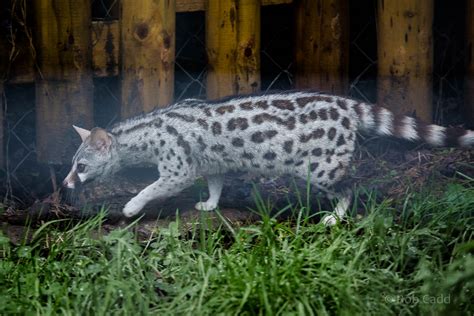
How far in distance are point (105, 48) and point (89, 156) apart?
24.1 inches

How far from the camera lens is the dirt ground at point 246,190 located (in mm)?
5188

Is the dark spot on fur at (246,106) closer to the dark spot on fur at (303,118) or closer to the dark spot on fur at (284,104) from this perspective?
the dark spot on fur at (284,104)

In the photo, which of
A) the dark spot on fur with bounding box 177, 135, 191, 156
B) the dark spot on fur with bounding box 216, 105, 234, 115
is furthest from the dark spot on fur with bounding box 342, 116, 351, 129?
the dark spot on fur with bounding box 177, 135, 191, 156

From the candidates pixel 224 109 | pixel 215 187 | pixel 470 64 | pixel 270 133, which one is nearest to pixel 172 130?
pixel 224 109

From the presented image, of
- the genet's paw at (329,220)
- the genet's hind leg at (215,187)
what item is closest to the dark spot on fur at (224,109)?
the genet's hind leg at (215,187)

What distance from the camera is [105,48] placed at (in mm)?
5539

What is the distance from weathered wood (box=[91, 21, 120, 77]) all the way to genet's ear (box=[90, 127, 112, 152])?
40 centimetres

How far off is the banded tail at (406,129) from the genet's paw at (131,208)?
47.8 inches

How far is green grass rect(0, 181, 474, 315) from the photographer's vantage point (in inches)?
153

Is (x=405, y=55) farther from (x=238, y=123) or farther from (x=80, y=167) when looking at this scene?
(x=80, y=167)

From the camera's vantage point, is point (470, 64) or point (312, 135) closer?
point (312, 135)

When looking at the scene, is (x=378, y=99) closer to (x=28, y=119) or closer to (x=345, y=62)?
(x=345, y=62)

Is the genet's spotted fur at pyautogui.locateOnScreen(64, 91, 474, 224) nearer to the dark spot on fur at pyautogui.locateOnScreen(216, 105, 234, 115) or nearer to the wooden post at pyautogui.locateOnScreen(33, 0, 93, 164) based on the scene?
the dark spot on fur at pyautogui.locateOnScreen(216, 105, 234, 115)

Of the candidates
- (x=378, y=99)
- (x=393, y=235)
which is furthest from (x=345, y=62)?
(x=393, y=235)
